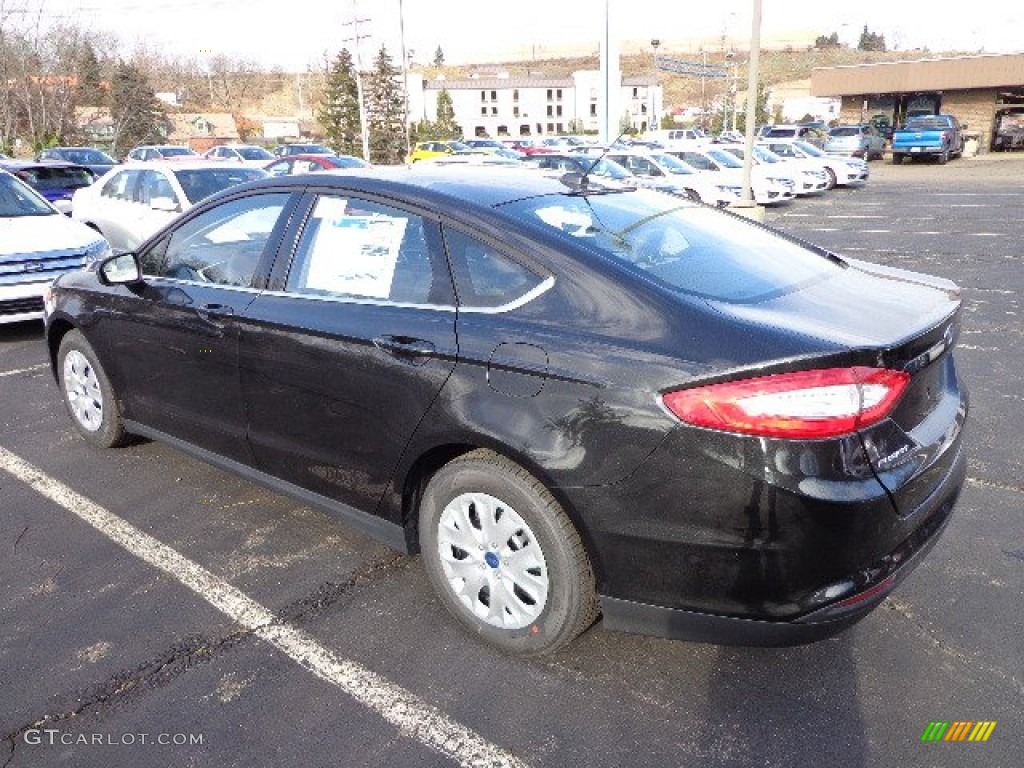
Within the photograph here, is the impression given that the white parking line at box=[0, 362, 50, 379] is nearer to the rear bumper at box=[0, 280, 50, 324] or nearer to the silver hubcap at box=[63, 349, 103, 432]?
the rear bumper at box=[0, 280, 50, 324]

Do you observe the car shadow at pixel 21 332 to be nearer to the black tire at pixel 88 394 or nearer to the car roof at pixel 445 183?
the black tire at pixel 88 394

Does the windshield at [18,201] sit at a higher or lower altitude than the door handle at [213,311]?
higher

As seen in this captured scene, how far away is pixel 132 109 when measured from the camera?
55375mm

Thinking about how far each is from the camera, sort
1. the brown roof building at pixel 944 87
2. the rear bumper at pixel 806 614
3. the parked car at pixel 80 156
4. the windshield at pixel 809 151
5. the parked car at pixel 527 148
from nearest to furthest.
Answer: the rear bumper at pixel 806 614 → the parked car at pixel 80 156 → the windshield at pixel 809 151 → the parked car at pixel 527 148 → the brown roof building at pixel 944 87

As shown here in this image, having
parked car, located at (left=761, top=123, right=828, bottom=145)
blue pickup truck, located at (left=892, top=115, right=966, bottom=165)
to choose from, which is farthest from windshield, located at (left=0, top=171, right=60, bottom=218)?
blue pickup truck, located at (left=892, top=115, right=966, bottom=165)

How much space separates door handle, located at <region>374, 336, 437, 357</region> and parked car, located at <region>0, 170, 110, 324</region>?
6067 mm

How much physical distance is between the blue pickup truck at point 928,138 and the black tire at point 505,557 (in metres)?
39.1

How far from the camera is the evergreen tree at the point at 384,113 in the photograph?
54.9 m

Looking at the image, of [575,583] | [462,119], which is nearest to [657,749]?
[575,583]

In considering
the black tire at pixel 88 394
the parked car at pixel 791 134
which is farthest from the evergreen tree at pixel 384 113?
the black tire at pixel 88 394

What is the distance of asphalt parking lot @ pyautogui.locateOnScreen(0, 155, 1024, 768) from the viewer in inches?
97.3

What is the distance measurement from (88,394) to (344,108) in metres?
54.3

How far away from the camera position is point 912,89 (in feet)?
149

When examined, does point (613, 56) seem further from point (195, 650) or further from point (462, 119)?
point (462, 119)
